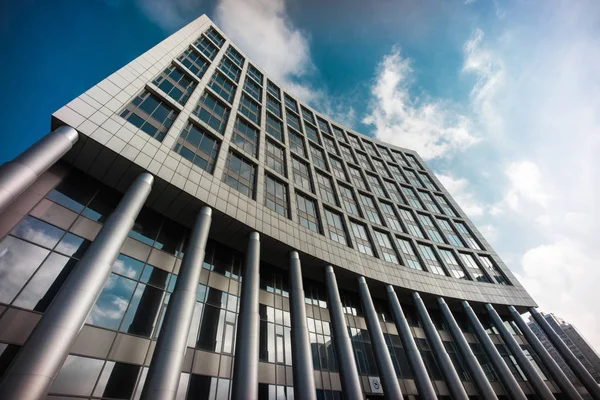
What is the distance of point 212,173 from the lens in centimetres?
1969

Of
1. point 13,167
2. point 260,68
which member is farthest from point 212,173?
point 260,68

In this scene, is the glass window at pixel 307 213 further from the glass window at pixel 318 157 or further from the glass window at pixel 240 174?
the glass window at pixel 318 157

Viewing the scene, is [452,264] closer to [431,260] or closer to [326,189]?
[431,260]

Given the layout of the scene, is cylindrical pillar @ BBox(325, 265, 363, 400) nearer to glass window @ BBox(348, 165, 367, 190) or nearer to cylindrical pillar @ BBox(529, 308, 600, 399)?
glass window @ BBox(348, 165, 367, 190)

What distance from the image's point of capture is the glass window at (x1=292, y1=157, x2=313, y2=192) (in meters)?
29.0

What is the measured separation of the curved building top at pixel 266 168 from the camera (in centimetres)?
1623

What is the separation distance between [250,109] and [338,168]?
579 inches

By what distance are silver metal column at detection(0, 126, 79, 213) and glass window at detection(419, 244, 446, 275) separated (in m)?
34.7

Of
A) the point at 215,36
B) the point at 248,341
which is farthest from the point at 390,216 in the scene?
the point at 215,36

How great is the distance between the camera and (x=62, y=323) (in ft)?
30.5

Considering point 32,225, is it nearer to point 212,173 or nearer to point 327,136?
point 212,173

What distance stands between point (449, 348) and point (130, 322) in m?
30.2

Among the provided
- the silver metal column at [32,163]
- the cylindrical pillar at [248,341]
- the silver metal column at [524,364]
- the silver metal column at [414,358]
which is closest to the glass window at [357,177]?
the silver metal column at [414,358]

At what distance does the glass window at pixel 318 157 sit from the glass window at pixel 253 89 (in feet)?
31.3
